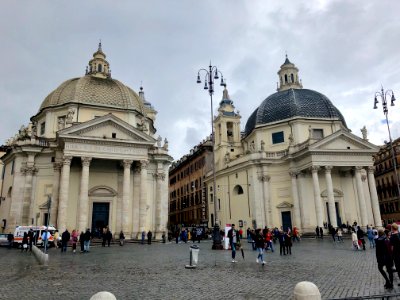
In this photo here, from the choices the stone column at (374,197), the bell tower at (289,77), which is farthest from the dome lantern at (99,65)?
the stone column at (374,197)

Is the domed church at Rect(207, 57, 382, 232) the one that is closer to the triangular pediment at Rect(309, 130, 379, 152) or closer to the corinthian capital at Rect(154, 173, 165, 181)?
the triangular pediment at Rect(309, 130, 379, 152)

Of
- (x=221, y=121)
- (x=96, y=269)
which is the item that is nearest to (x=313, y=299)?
(x=96, y=269)

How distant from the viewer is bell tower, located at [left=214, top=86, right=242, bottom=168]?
49.7 metres

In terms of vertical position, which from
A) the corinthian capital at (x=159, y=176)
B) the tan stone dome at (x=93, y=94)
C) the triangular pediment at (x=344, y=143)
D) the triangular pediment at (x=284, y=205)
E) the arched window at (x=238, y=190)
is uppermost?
the tan stone dome at (x=93, y=94)

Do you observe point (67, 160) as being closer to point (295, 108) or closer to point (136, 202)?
point (136, 202)

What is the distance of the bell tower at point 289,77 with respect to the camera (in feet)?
168

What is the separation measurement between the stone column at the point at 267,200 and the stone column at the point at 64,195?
2283 centimetres

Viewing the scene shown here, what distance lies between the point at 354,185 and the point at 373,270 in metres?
30.9

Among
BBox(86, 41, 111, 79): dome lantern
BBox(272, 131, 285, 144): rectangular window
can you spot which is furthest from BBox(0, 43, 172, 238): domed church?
BBox(272, 131, 285, 144): rectangular window

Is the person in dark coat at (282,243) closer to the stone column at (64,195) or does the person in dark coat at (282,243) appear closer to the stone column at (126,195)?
the stone column at (126,195)

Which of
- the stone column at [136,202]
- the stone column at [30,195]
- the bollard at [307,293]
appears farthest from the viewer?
the stone column at [136,202]

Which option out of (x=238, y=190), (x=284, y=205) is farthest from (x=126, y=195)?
(x=284, y=205)

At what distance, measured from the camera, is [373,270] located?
11.7 metres

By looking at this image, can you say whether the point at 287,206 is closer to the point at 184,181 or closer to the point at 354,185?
the point at 354,185
